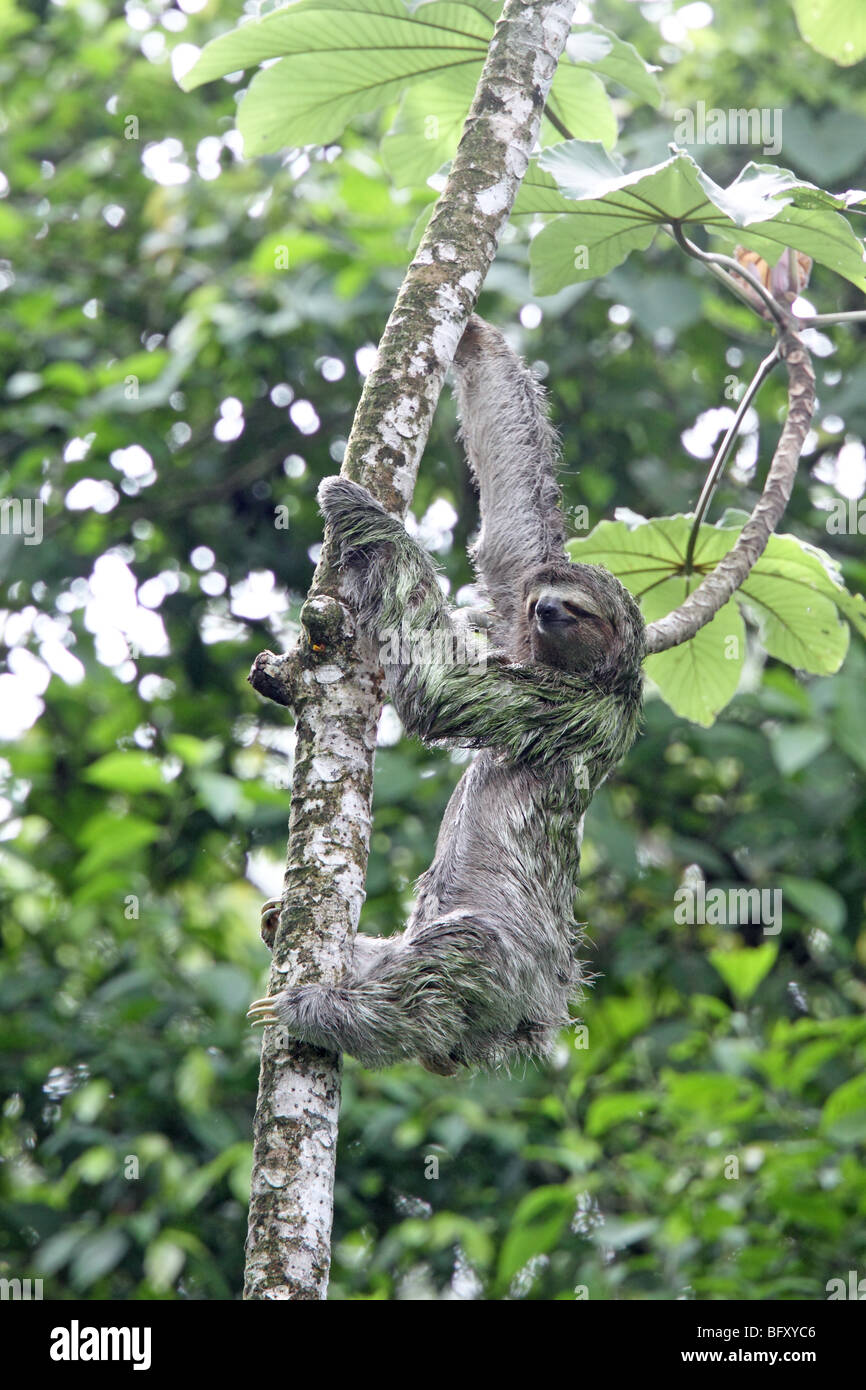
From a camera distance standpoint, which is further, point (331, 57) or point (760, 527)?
point (331, 57)

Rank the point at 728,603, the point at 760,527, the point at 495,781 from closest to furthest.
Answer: the point at 760,527 → the point at 728,603 → the point at 495,781

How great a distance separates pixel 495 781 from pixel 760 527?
1.25m

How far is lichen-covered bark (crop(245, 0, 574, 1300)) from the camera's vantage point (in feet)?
9.08

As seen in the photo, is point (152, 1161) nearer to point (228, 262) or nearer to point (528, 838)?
point (528, 838)

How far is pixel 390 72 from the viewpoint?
421cm

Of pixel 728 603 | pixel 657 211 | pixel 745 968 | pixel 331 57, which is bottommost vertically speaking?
pixel 745 968

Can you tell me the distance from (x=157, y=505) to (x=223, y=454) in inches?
23.5

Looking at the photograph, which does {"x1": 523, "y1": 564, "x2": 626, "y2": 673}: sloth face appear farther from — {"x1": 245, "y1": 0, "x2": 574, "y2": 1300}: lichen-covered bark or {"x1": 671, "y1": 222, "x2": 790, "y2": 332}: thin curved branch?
{"x1": 245, "y1": 0, "x2": 574, "y2": 1300}: lichen-covered bark

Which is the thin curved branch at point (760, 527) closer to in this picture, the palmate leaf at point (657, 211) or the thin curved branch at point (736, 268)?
the thin curved branch at point (736, 268)

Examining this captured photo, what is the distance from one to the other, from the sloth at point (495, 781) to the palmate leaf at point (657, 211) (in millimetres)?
1021

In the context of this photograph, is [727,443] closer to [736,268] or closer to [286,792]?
[736,268]

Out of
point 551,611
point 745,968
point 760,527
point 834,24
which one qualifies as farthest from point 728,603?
point 745,968

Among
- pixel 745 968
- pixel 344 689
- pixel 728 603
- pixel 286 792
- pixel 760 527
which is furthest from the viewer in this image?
pixel 286 792

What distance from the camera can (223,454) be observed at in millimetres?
8547
